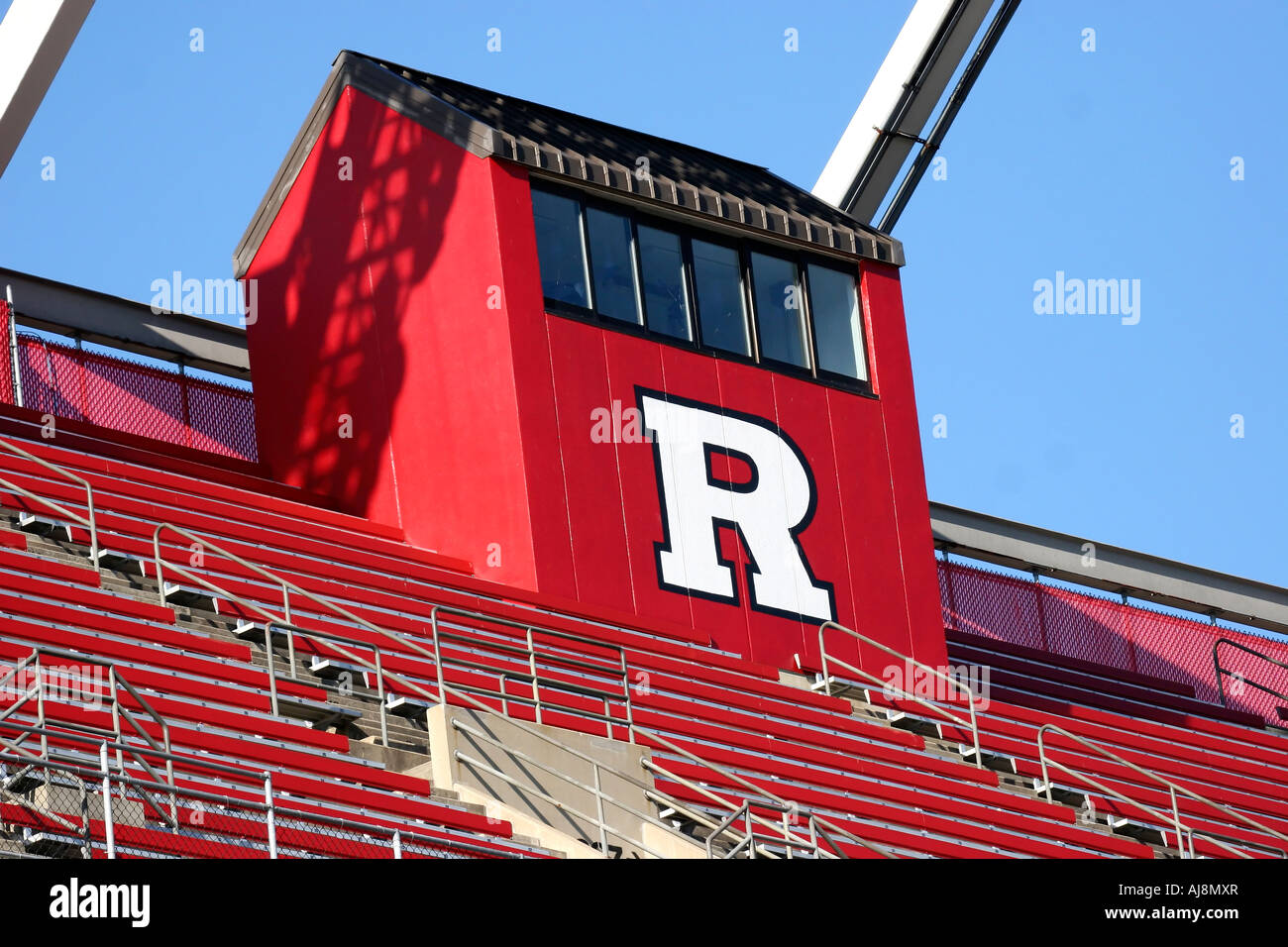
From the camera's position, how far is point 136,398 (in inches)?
733

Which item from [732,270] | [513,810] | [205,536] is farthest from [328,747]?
[732,270]

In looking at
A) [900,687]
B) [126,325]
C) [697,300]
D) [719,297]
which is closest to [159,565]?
[697,300]

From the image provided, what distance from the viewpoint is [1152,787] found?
17531mm

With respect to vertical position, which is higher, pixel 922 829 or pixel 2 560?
pixel 2 560

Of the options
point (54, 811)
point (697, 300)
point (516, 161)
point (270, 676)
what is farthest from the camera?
point (697, 300)

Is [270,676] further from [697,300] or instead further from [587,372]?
[697,300]

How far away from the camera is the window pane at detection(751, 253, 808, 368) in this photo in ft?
57.6

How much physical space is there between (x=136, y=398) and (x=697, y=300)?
4811 mm

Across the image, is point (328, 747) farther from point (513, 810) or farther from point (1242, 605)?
point (1242, 605)

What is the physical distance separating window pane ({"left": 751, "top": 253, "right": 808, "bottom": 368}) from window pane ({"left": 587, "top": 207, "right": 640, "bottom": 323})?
1.17 metres

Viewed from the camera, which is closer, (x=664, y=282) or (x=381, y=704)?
(x=381, y=704)

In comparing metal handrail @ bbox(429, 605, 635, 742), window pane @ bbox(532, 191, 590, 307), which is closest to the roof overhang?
window pane @ bbox(532, 191, 590, 307)

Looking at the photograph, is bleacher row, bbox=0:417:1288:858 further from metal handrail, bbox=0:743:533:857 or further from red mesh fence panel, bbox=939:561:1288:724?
red mesh fence panel, bbox=939:561:1288:724
